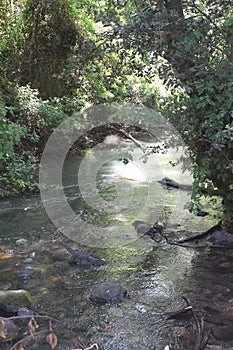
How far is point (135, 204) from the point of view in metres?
7.11

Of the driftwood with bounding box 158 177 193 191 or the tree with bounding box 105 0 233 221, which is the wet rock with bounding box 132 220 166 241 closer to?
the tree with bounding box 105 0 233 221

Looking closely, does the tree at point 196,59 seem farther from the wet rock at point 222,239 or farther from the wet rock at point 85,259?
the wet rock at point 85,259

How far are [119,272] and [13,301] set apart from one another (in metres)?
1.15

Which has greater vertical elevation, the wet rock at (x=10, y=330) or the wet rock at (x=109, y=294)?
the wet rock at (x=109, y=294)

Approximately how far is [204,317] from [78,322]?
37.9 inches

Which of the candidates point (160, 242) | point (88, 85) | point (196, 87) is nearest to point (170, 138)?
point (196, 87)

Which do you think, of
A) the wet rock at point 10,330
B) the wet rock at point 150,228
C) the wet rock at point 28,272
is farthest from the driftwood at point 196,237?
the wet rock at point 10,330

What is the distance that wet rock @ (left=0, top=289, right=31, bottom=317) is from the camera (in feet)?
11.6

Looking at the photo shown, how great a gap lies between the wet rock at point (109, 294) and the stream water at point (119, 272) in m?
0.07

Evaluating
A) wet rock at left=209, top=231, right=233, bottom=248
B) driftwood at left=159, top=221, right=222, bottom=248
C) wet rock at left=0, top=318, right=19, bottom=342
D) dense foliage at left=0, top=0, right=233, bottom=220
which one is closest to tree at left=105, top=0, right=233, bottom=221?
dense foliage at left=0, top=0, right=233, bottom=220

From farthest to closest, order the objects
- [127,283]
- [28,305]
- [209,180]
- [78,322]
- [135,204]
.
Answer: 1. [135,204]
2. [209,180]
3. [127,283]
4. [28,305]
5. [78,322]

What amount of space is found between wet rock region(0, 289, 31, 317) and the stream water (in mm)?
116

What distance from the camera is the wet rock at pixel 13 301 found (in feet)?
11.6

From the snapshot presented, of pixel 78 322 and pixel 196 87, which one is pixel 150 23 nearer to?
pixel 196 87
